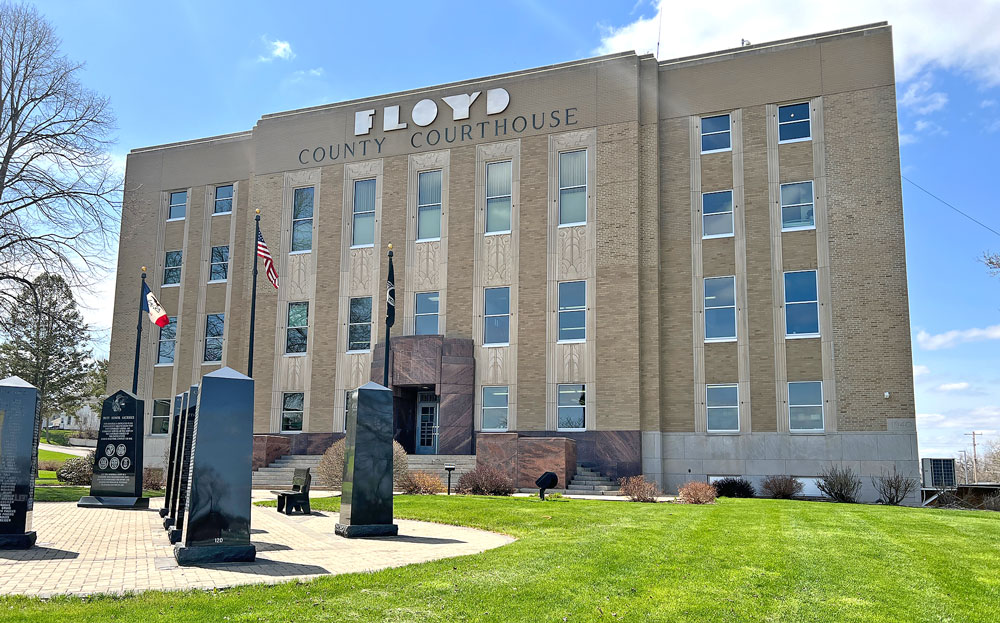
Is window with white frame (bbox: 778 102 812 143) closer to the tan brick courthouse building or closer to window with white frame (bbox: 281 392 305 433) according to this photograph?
the tan brick courthouse building

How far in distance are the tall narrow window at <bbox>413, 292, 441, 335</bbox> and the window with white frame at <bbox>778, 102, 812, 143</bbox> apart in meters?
15.4

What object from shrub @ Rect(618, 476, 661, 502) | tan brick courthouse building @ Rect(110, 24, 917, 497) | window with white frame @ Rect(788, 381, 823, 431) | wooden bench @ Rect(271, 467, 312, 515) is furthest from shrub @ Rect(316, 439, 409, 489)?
window with white frame @ Rect(788, 381, 823, 431)

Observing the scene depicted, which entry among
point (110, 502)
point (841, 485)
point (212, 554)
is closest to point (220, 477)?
point (212, 554)

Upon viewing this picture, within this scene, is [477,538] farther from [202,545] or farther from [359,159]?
[359,159]

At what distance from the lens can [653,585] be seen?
29.8 feet

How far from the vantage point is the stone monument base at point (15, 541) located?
11.9 m

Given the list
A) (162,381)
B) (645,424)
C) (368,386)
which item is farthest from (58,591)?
(162,381)

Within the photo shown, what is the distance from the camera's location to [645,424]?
101ft

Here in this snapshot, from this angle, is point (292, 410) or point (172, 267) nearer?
point (292, 410)

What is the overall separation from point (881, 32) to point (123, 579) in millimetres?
31294

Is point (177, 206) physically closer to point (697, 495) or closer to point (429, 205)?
point (429, 205)

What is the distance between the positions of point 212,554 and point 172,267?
3428 centimetres

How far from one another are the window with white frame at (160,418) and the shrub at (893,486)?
31887 mm

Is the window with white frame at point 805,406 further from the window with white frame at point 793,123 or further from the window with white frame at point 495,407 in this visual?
the window with white frame at point 495,407
